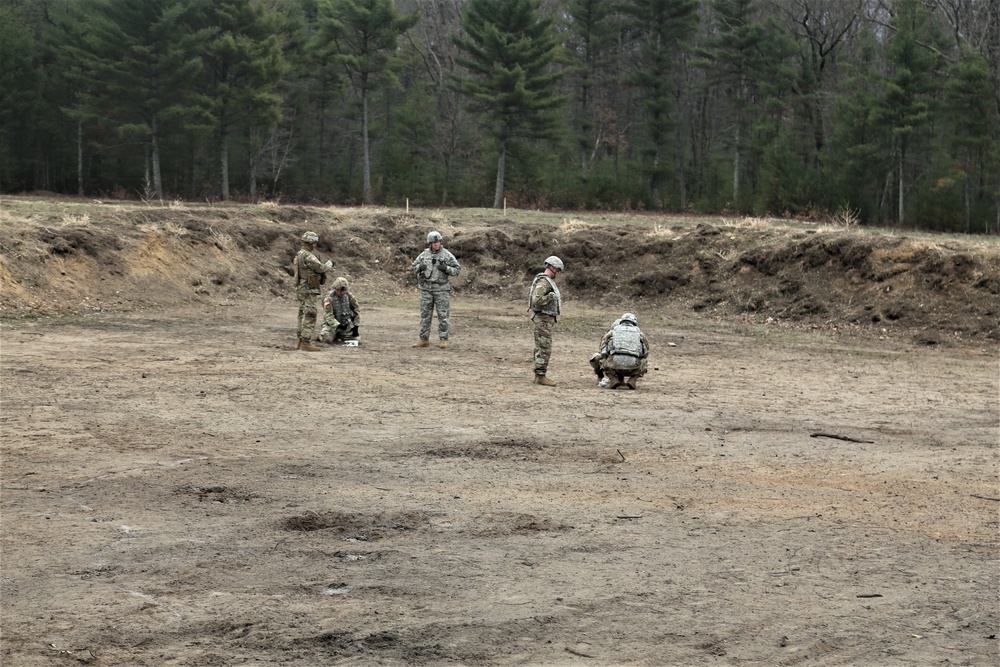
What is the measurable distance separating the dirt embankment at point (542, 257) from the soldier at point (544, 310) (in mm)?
10092

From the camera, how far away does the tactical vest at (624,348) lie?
16141 mm

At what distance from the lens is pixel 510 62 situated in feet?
170

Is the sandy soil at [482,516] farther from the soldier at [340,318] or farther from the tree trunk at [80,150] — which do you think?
the tree trunk at [80,150]

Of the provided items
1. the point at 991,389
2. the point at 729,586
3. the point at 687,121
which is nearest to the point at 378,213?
the point at 991,389

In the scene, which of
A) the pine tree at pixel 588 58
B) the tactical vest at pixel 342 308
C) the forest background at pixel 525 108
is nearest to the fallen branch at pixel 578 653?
the tactical vest at pixel 342 308

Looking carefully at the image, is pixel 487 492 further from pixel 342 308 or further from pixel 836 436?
pixel 342 308

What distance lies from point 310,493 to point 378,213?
25.1 meters

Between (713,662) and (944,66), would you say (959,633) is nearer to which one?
(713,662)

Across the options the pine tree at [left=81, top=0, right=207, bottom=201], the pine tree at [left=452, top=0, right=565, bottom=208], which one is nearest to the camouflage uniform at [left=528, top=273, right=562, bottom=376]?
the pine tree at [left=452, top=0, right=565, bottom=208]

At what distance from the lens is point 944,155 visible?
46.7 metres

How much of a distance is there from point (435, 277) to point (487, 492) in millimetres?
9847

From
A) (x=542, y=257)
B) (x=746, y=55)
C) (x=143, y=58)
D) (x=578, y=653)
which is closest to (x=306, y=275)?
(x=578, y=653)

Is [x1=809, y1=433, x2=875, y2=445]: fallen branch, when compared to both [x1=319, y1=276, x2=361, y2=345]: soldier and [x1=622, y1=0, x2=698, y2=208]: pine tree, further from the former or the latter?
[x1=622, y1=0, x2=698, y2=208]: pine tree

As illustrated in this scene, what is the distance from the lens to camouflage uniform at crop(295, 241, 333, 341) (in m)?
18.9
